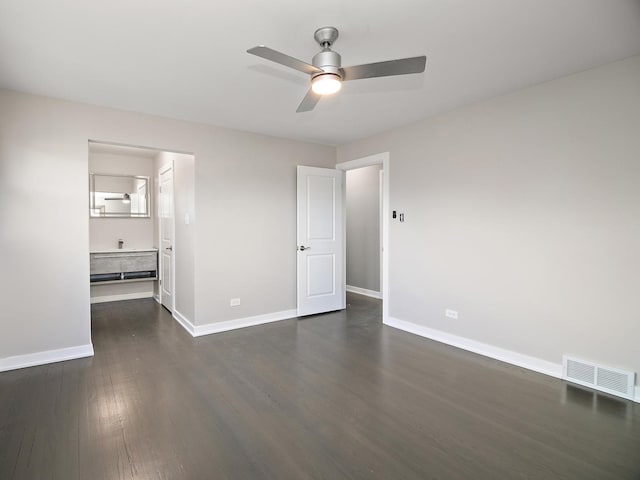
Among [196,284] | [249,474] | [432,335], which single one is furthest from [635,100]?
[196,284]

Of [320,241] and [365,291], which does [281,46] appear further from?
[365,291]

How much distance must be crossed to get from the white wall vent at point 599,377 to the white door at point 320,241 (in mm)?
2955

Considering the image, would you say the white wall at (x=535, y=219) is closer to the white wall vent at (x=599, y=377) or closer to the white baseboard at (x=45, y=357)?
the white wall vent at (x=599, y=377)

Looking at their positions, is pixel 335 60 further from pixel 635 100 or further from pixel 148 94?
pixel 635 100

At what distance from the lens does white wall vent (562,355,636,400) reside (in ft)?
8.63

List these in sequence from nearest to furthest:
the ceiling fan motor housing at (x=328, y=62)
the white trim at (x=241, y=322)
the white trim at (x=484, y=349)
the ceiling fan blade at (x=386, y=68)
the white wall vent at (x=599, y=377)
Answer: the ceiling fan blade at (x=386, y=68), the ceiling fan motor housing at (x=328, y=62), the white wall vent at (x=599, y=377), the white trim at (x=484, y=349), the white trim at (x=241, y=322)

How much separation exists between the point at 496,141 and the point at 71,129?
4.10m

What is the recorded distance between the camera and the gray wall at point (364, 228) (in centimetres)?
637

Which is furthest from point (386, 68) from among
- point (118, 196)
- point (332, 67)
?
point (118, 196)

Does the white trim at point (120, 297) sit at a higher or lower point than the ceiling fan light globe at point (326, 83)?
lower

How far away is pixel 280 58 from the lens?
6.31ft

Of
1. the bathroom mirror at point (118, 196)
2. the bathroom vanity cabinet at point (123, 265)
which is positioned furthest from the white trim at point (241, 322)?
the bathroom mirror at point (118, 196)

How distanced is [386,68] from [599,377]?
286 cm

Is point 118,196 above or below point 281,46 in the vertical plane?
below
